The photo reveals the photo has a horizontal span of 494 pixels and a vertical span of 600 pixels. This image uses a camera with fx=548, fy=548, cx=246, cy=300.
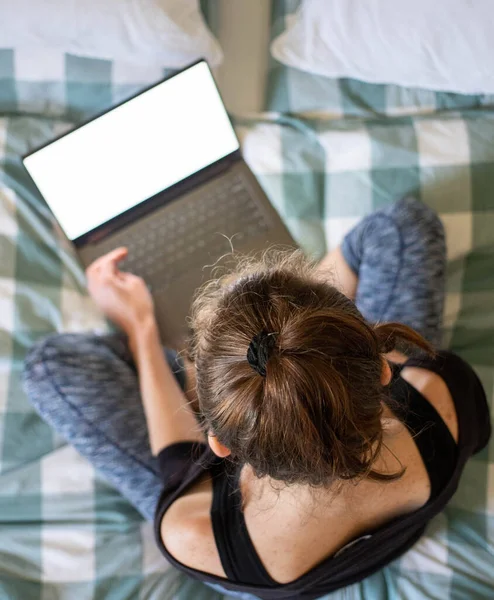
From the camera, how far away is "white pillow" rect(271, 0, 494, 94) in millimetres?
902

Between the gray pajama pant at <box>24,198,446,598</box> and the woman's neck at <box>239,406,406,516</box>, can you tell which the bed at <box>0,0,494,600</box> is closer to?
the gray pajama pant at <box>24,198,446,598</box>

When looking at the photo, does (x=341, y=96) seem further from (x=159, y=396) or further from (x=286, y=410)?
(x=286, y=410)

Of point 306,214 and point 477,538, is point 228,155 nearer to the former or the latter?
point 306,214

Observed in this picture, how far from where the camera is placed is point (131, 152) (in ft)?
3.02

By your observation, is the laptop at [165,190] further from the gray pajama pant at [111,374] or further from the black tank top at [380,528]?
the black tank top at [380,528]

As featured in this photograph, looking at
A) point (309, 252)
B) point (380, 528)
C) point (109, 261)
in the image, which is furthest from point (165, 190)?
point (380, 528)

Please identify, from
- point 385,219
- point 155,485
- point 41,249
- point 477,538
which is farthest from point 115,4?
point 477,538

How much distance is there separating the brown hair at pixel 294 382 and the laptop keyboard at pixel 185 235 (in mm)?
420

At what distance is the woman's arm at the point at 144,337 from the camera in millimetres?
882

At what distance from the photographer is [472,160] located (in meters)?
0.98

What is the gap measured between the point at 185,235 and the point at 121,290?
15 centimetres

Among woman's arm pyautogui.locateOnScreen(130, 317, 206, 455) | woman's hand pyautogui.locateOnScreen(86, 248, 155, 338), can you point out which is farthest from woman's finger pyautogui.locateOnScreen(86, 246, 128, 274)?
woman's arm pyautogui.locateOnScreen(130, 317, 206, 455)

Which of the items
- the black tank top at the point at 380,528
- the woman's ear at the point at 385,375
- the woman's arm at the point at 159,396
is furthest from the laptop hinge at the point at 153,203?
the woman's ear at the point at 385,375

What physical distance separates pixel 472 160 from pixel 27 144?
807 millimetres
